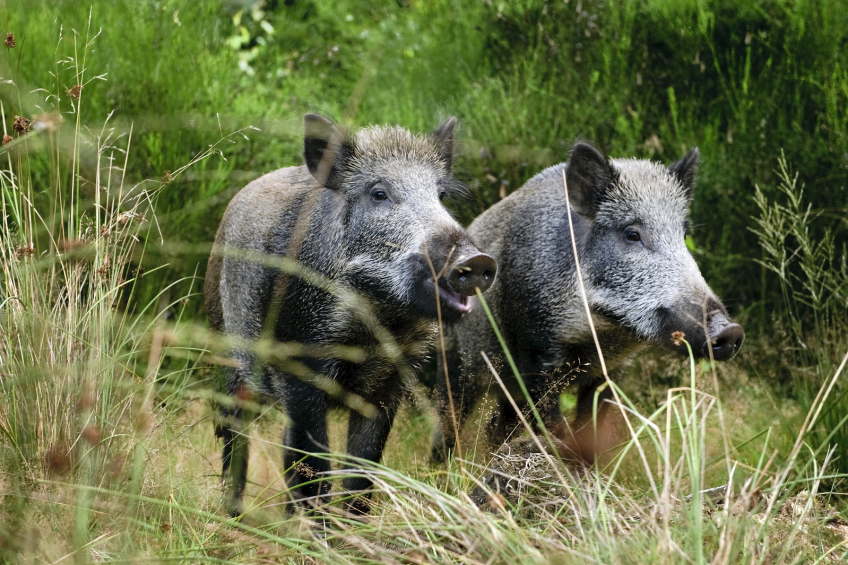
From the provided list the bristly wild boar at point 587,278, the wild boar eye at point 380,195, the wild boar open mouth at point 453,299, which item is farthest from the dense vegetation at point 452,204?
the wild boar open mouth at point 453,299

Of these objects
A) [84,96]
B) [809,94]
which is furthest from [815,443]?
[84,96]

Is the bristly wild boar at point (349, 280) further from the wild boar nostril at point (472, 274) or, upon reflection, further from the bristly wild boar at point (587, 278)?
the bristly wild boar at point (587, 278)

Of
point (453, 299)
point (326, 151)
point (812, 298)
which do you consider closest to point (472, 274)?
point (453, 299)

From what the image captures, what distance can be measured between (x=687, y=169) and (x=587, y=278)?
788 millimetres

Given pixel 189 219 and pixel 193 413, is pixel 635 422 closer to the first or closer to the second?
pixel 193 413

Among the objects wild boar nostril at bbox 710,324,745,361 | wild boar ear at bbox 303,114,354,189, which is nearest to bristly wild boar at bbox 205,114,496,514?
wild boar ear at bbox 303,114,354,189

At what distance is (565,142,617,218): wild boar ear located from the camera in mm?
4348

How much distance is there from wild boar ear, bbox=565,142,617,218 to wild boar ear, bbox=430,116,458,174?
1.97ft

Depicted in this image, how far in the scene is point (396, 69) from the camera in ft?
25.7

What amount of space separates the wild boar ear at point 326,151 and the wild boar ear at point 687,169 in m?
1.69

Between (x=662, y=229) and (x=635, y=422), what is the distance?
3.31ft

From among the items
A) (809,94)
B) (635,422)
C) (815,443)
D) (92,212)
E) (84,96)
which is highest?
(809,94)

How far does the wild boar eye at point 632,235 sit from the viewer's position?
4.33 meters

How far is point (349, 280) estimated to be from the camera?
3885 millimetres
